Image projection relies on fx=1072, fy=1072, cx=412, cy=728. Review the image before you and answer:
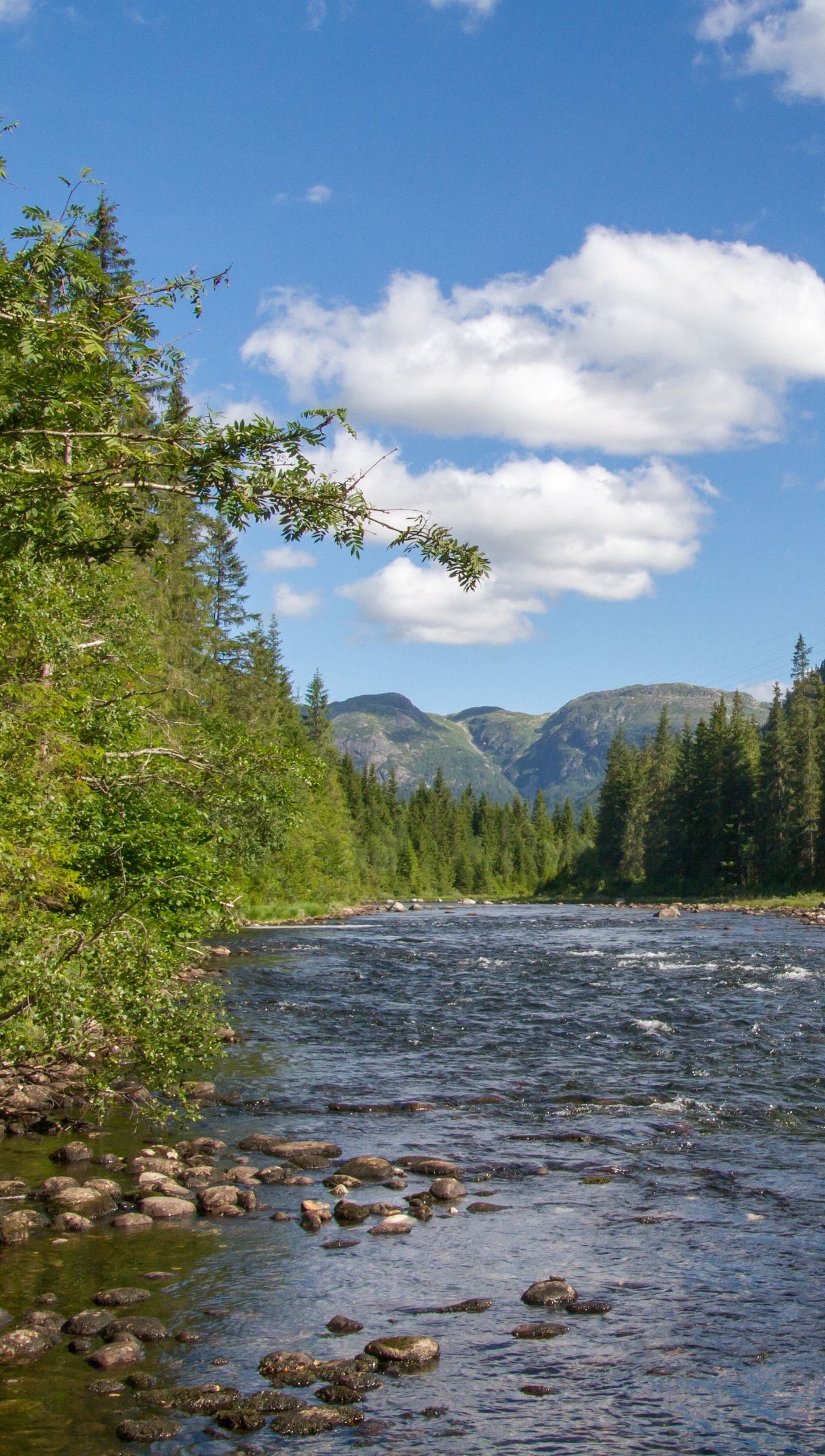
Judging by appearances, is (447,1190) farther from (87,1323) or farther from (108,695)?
(108,695)

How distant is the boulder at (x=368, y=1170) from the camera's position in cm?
1331

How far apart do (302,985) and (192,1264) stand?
2108cm

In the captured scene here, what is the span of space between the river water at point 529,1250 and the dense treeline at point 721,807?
69582mm

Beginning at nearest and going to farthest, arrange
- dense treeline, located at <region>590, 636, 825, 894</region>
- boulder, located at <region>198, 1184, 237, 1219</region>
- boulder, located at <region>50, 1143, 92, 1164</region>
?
boulder, located at <region>198, 1184, 237, 1219</region>
boulder, located at <region>50, 1143, 92, 1164</region>
dense treeline, located at <region>590, 636, 825, 894</region>

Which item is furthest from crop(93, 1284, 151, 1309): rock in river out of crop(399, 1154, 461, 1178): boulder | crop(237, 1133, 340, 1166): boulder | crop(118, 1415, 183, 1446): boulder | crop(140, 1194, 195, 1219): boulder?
crop(399, 1154, 461, 1178): boulder

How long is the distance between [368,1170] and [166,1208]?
2673 millimetres

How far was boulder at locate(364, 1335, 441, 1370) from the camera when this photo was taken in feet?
27.8

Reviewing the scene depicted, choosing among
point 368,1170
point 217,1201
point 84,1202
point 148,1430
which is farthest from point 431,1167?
point 148,1430

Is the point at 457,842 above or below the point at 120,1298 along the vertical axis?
below

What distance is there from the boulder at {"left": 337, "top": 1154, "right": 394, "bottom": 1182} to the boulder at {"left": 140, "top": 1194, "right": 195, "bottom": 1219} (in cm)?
211

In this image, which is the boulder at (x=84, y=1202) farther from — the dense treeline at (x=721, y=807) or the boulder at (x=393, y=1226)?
the dense treeline at (x=721, y=807)

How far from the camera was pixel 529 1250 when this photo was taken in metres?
10.9

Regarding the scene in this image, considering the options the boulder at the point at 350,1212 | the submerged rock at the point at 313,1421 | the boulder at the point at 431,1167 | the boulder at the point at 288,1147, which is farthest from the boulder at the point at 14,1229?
the boulder at the point at 431,1167

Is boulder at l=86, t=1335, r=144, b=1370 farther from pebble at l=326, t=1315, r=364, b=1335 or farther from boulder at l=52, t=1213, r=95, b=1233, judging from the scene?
boulder at l=52, t=1213, r=95, b=1233
